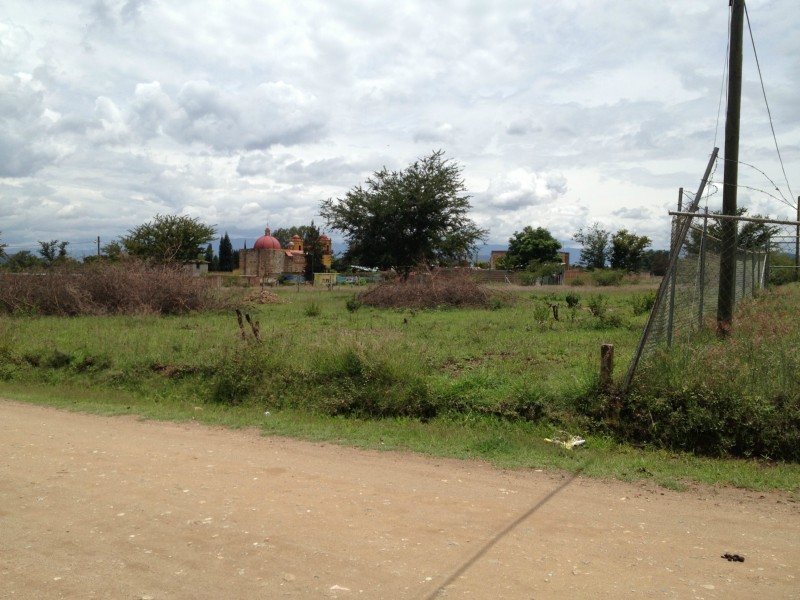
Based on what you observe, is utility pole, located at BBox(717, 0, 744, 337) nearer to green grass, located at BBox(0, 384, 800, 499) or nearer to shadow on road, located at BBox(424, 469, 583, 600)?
green grass, located at BBox(0, 384, 800, 499)

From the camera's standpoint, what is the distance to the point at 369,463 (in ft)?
22.7

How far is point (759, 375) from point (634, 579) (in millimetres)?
4520

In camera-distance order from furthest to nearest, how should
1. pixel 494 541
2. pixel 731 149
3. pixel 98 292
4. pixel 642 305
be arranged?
pixel 98 292, pixel 642 305, pixel 731 149, pixel 494 541

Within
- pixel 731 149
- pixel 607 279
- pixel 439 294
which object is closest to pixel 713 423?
pixel 731 149

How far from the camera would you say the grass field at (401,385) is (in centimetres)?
737

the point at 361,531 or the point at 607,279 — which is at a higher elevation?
the point at 607,279

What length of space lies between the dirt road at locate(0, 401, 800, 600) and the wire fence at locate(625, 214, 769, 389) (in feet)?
8.30

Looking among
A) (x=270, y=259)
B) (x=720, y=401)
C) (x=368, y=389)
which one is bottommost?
(x=368, y=389)

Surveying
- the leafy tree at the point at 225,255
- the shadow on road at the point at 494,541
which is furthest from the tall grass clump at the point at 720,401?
the leafy tree at the point at 225,255

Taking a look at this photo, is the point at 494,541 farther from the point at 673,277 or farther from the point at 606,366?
the point at 673,277

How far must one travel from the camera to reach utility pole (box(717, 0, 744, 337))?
10.0 m

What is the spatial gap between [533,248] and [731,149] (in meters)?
70.7

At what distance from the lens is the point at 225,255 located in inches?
4097

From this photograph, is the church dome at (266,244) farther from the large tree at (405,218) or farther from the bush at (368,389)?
the bush at (368,389)
